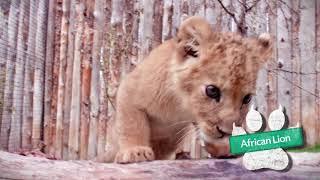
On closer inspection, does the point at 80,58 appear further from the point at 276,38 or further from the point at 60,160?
the point at 276,38

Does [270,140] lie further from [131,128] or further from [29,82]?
[29,82]

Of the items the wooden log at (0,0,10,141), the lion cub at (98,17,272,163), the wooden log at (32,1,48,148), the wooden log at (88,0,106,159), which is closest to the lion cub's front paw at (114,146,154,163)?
the lion cub at (98,17,272,163)

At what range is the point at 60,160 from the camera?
4.70 feet

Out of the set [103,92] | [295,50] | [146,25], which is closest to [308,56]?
[295,50]

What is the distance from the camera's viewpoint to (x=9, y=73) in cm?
157

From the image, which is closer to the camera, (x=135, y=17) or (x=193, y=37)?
(x=193, y=37)

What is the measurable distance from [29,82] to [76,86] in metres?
0.12

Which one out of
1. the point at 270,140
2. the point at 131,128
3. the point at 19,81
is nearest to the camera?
the point at 270,140

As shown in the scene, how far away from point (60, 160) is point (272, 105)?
457 millimetres

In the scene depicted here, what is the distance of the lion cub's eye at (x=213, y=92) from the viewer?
1.30 m

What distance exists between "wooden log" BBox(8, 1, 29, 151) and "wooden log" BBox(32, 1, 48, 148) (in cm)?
4

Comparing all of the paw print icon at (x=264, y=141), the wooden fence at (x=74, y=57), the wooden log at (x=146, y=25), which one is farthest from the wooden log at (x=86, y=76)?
the paw print icon at (x=264, y=141)

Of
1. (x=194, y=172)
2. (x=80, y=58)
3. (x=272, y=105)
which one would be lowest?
(x=194, y=172)

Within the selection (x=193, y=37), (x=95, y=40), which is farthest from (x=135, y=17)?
(x=193, y=37)
